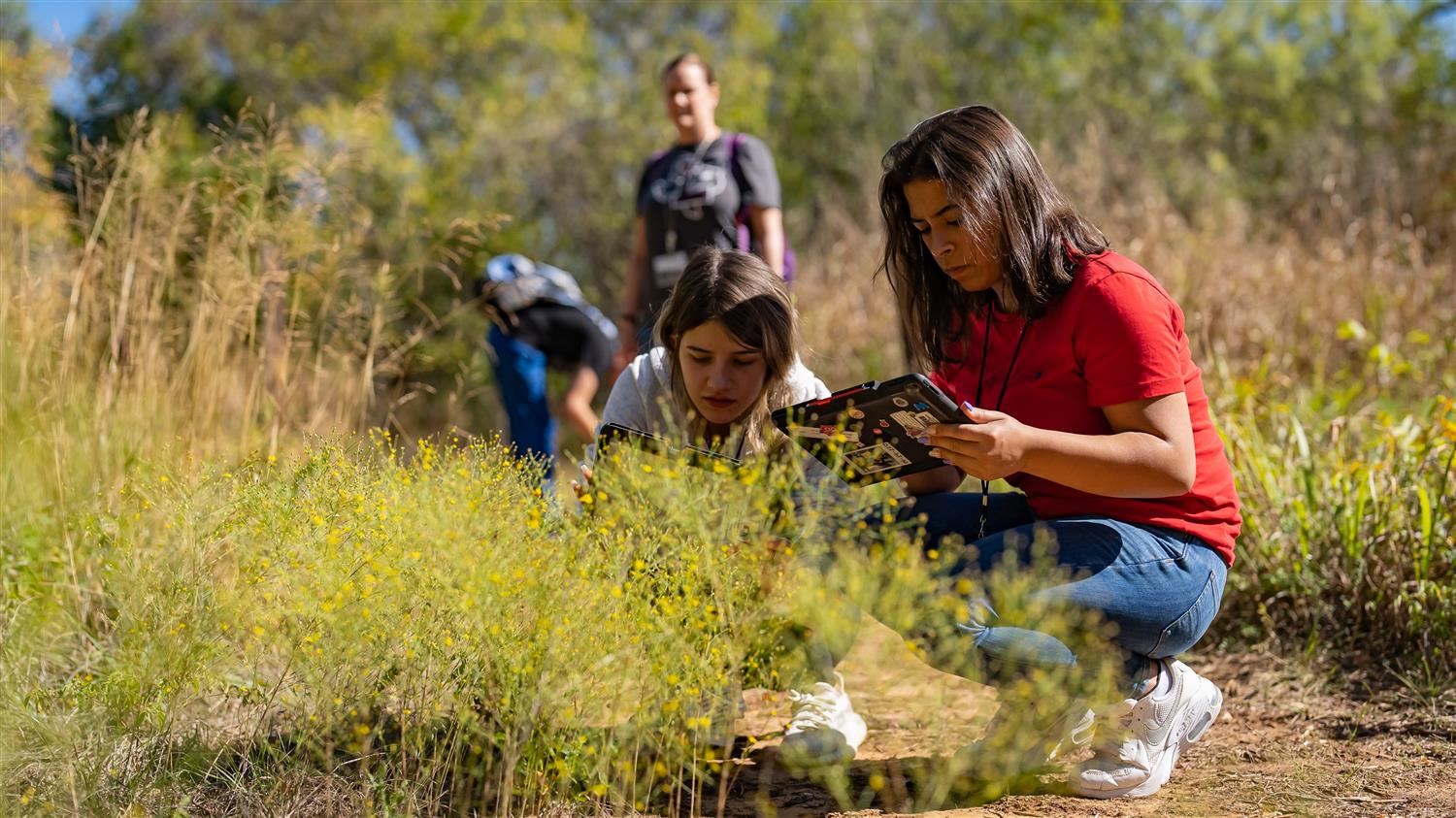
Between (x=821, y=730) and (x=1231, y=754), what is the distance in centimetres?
91

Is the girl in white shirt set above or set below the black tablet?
above

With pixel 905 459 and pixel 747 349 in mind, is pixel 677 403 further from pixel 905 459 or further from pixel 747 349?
pixel 905 459

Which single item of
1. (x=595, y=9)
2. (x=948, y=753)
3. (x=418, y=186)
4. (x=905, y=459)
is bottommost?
(x=948, y=753)

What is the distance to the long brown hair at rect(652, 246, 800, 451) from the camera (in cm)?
290

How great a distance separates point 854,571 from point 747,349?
0.86 meters

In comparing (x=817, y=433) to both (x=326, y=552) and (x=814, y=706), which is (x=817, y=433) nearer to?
(x=814, y=706)

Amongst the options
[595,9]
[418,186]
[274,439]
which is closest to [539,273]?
[274,439]

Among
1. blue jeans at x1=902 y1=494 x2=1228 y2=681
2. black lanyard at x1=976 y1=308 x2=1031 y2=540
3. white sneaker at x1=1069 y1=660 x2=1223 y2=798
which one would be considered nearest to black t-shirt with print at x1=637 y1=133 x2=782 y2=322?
black lanyard at x1=976 y1=308 x2=1031 y2=540

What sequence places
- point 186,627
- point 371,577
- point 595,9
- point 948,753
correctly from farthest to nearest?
point 595,9 → point 948,753 → point 186,627 → point 371,577

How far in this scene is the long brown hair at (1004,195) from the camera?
99.7 inches

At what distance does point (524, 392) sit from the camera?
18.2ft

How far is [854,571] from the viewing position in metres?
2.16

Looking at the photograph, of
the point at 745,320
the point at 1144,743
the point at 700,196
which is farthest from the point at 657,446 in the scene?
the point at 700,196

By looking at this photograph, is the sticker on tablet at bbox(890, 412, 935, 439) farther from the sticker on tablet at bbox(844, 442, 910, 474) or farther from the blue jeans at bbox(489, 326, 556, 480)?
the blue jeans at bbox(489, 326, 556, 480)
